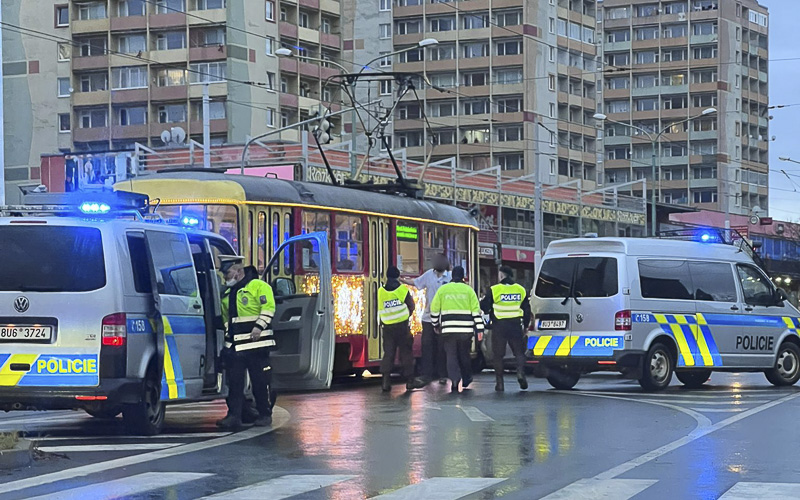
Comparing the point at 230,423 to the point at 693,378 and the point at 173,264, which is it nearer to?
the point at 173,264

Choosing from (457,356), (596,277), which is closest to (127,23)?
(457,356)

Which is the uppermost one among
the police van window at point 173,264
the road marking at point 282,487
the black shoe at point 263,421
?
the police van window at point 173,264

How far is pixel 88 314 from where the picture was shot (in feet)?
40.7

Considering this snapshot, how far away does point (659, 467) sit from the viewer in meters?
10.4

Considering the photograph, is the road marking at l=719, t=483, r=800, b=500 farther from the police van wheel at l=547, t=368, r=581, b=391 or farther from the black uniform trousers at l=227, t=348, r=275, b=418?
the police van wheel at l=547, t=368, r=581, b=391

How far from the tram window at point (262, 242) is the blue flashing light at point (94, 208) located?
278 inches

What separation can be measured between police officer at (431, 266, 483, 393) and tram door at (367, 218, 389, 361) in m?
2.66

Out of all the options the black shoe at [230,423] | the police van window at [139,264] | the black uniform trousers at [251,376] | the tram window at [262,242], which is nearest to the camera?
the police van window at [139,264]

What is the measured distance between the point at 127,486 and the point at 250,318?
4.88 meters

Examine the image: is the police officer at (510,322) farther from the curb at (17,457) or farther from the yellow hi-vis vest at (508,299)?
the curb at (17,457)

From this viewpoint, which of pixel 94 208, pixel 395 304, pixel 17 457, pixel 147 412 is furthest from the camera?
pixel 395 304

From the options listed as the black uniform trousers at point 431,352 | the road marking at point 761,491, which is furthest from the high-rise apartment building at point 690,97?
the road marking at point 761,491

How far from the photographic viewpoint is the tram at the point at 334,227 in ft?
67.4

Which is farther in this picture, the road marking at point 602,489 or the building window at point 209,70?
Answer: the building window at point 209,70
